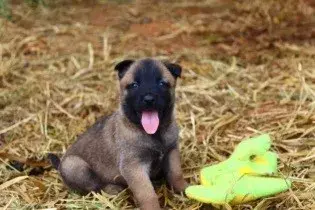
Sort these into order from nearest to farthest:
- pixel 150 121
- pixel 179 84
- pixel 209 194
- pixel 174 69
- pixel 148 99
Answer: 1. pixel 209 194
2. pixel 148 99
3. pixel 150 121
4. pixel 174 69
5. pixel 179 84

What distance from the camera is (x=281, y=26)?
1042 centimetres

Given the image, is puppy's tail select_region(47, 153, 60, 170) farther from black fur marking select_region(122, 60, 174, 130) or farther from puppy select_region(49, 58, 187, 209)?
black fur marking select_region(122, 60, 174, 130)

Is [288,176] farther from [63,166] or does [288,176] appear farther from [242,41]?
[242,41]

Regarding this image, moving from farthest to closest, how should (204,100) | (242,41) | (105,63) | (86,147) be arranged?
(242,41), (105,63), (204,100), (86,147)

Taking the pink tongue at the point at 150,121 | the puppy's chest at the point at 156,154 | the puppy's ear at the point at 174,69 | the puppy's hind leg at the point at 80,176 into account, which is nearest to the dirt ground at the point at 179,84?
the puppy's hind leg at the point at 80,176

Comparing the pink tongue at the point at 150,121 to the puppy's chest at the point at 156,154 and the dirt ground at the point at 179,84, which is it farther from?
the dirt ground at the point at 179,84

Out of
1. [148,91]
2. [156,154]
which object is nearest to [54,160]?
[156,154]

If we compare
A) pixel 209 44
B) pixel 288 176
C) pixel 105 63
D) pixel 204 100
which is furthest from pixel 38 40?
pixel 288 176

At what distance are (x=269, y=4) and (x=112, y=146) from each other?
221 inches

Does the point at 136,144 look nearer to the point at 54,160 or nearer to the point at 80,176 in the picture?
the point at 80,176

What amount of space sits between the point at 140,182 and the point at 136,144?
0.36 metres

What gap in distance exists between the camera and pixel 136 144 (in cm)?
582

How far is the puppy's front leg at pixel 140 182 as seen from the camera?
217 inches

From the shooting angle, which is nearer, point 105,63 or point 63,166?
point 63,166
